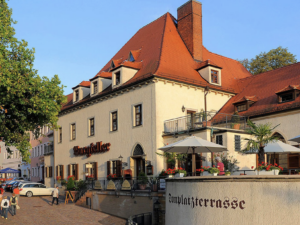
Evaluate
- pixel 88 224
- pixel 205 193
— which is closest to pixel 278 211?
pixel 205 193

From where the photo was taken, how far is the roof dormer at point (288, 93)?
929 inches

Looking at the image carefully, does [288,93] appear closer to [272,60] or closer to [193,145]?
[193,145]

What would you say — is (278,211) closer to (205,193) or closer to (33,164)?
(205,193)

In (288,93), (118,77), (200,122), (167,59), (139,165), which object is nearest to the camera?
(200,122)

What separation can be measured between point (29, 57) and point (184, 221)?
1213cm

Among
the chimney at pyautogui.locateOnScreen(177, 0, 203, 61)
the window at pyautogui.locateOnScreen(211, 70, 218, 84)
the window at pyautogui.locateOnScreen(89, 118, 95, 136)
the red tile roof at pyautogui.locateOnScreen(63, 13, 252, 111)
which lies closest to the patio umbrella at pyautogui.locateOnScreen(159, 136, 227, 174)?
the red tile roof at pyautogui.locateOnScreen(63, 13, 252, 111)

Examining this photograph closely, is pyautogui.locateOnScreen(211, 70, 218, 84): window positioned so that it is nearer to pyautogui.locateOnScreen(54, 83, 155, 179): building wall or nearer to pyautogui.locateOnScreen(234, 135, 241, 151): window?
pyautogui.locateOnScreen(54, 83, 155, 179): building wall

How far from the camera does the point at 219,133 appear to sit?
23.2 meters

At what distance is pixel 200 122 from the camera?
2352 centimetres

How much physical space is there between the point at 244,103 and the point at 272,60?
38.5 ft

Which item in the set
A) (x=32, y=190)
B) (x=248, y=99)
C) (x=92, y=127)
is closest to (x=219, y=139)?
(x=248, y=99)

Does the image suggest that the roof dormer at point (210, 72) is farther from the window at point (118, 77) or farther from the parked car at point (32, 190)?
the parked car at point (32, 190)

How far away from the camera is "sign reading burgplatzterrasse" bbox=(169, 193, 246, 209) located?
1085 cm

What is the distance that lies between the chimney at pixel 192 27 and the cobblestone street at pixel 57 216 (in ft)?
46.5
